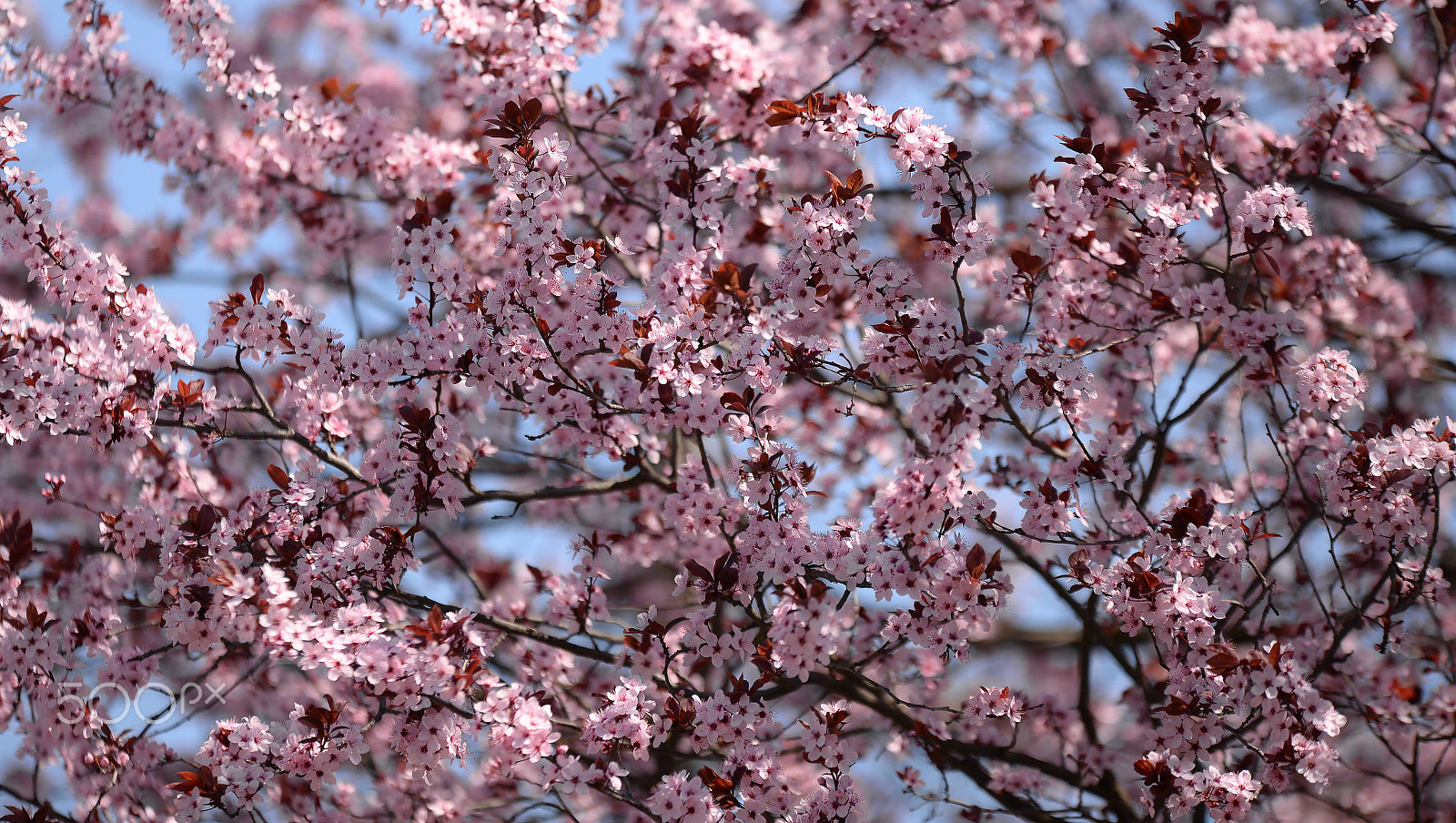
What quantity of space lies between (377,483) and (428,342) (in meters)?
0.70

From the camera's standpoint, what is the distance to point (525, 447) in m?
6.16

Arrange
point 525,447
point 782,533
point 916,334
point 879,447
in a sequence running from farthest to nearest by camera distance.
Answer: point 879,447, point 525,447, point 782,533, point 916,334

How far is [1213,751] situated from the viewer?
4.40 metres

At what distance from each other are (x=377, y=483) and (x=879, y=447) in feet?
11.3

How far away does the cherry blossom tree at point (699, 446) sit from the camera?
391 cm

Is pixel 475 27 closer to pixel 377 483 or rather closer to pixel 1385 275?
pixel 377 483

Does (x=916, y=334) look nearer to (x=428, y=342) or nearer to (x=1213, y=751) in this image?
(x=428, y=342)

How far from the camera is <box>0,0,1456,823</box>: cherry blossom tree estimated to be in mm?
3914

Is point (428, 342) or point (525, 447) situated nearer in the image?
point (428, 342)

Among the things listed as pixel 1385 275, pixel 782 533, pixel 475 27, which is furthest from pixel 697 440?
pixel 1385 275

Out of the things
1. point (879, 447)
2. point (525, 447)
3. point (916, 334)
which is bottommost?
point (916, 334)

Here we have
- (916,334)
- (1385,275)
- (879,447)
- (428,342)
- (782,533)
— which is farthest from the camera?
(1385,275)

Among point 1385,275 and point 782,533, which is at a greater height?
point 1385,275

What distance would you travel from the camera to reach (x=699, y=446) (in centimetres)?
436
